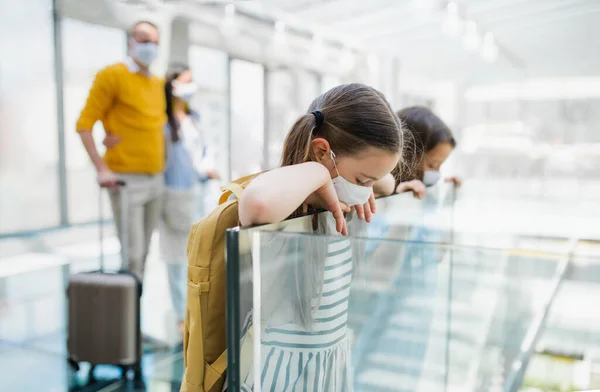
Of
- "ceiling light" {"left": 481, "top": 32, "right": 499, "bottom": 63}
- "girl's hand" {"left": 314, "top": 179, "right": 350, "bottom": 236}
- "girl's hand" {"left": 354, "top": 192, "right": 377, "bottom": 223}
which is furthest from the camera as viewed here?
"ceiling light" {"left": 481, "top": 32, "right": 499, "bottom": 63}

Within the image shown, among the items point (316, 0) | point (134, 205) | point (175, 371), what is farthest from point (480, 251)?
point (316, 0)

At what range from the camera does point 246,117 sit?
8078 mm

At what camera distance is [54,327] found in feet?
9.01

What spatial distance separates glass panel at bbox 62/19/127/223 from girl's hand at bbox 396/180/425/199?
4835 mm

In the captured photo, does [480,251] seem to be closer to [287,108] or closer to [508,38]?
[287,108]

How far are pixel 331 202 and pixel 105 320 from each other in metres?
1.43

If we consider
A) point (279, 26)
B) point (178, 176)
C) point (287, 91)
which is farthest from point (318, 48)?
point (178, 176)

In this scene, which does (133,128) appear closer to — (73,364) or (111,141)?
(111,141)

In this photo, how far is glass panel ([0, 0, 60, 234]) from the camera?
220 inches

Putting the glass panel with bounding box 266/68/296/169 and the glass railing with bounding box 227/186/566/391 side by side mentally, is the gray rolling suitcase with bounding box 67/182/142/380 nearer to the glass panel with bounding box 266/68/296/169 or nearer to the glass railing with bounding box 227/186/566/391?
the glass railing with bounding box 227/186/566/391

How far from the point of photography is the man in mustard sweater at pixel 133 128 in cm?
230

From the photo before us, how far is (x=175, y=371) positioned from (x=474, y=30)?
28.0 ft

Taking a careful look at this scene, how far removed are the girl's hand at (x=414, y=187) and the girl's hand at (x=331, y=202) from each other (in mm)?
686

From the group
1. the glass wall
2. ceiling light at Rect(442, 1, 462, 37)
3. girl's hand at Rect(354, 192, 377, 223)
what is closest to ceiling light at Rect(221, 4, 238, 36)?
the glass wall
